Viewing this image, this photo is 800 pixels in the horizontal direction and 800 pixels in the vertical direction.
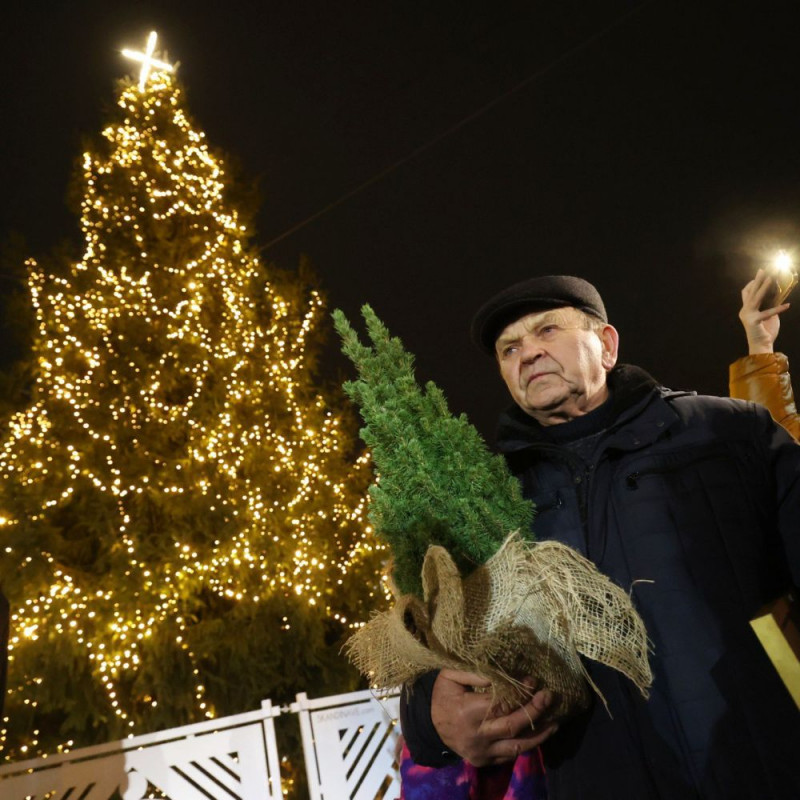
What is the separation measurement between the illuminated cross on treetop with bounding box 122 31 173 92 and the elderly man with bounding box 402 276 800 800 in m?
8.45

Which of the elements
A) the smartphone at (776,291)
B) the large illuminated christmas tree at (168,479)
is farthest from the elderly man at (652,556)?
the large illuminated christmas tree at (168,479)

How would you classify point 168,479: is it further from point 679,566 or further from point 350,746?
point 679,566

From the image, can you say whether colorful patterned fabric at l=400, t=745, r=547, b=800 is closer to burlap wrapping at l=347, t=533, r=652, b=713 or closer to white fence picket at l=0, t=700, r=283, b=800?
burlap wrapping at l=347, t=533, r=652, b=713

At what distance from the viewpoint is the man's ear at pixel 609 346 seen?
2.12 m

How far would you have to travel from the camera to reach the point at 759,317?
3021mm

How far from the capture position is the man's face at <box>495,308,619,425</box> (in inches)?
76.7

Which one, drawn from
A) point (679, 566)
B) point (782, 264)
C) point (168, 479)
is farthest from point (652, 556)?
point (168, 479)

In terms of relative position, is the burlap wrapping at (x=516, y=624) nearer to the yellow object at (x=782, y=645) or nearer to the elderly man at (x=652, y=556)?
the elderly man at (x=652, y=556)

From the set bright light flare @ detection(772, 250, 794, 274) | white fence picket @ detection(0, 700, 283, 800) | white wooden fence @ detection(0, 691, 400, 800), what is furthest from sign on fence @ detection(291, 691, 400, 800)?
bright light flare @ detection(772, 250, 794, 274)

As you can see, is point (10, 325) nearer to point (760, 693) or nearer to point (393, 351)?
point (393, 351)

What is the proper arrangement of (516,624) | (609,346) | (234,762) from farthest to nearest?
(234,762)
(609,346)
(516,624)

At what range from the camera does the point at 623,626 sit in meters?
1.34

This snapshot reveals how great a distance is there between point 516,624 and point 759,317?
2.43 metres

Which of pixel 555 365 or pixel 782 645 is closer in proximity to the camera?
pixel 782 645
